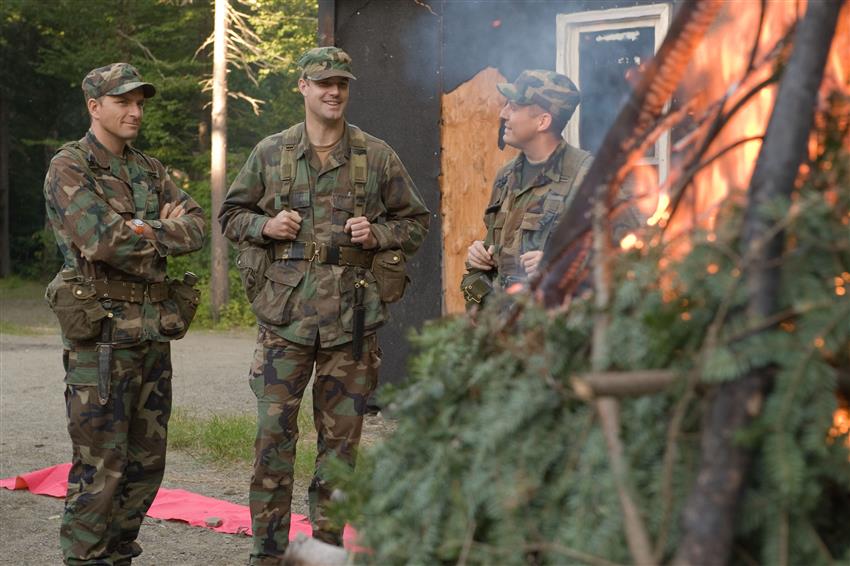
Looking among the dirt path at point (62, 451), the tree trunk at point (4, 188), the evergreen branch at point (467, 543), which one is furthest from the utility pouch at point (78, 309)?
the tree trunk at point (4, 188)

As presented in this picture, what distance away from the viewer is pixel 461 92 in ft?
27.3

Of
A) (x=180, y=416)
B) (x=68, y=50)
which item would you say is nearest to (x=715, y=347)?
(x=180, y=416)

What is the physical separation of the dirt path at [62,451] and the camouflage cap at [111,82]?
7.43 ft

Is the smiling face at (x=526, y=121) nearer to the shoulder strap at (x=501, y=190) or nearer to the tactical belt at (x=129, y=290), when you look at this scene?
the shoulder strap at (x=501, y=190)

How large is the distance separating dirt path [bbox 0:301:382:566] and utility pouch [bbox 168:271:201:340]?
1.26 meters

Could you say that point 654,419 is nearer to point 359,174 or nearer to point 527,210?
point 527,210

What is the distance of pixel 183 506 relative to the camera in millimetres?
6441

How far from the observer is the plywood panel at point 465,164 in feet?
26.9

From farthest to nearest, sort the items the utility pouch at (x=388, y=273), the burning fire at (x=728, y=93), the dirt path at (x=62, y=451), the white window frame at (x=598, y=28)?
the white window frame at (x=598, y=28), the dirt path at (x=62, y=451), the utility pouch at (x=388, y=273), the burning fire at (x=728, y=93)

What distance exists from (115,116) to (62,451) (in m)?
3.84

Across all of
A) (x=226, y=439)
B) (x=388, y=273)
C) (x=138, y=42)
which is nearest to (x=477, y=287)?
(x=388, y=273)

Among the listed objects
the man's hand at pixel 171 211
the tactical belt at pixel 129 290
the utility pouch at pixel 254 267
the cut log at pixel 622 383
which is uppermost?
the man's hand at pixel 171 211

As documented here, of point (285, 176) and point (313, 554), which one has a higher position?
point (285, 176)

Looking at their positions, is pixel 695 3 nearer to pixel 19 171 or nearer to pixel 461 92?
pixel 461 92
